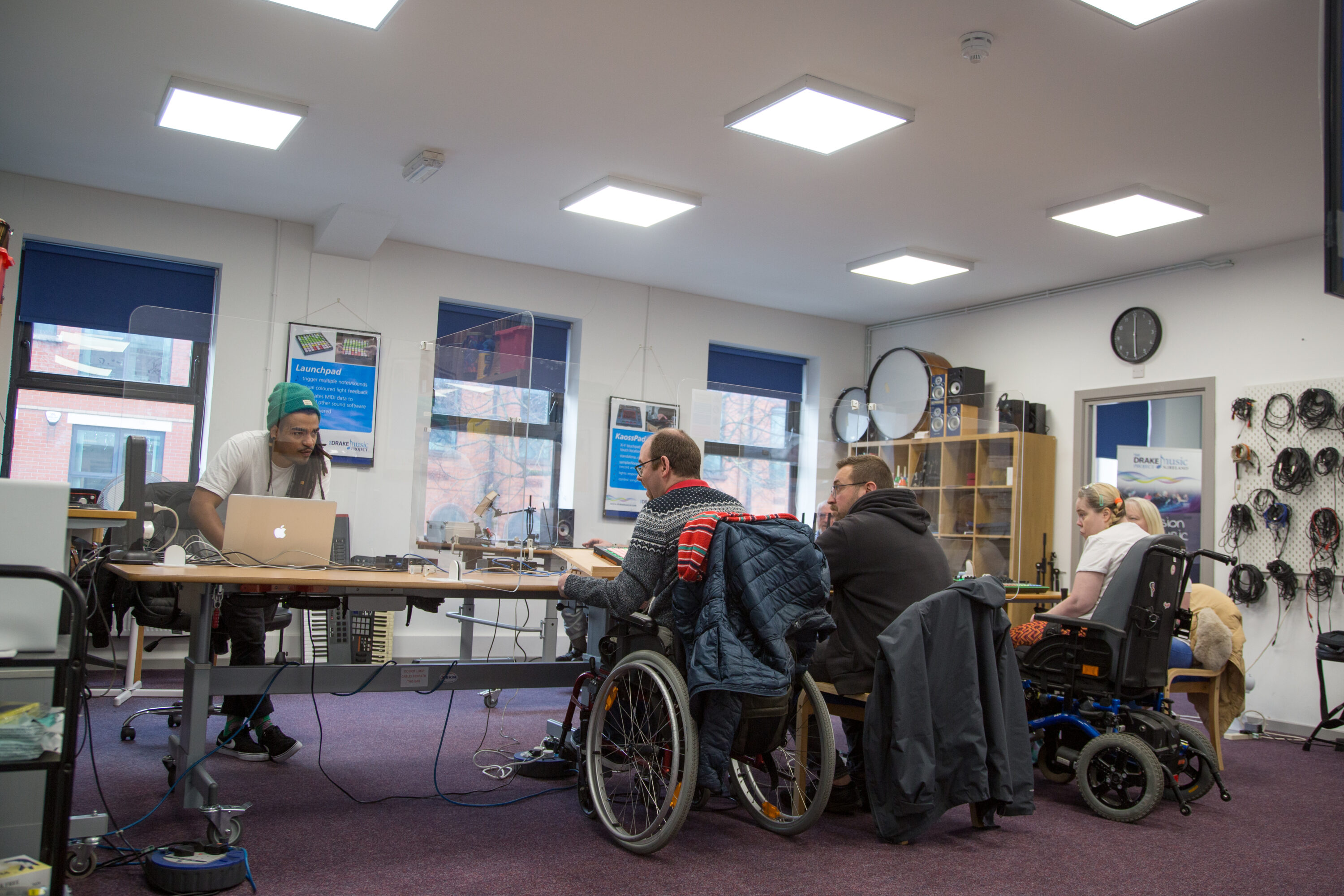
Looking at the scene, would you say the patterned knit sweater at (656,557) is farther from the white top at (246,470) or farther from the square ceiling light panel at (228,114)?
the square ceiling light panel at (228,114)

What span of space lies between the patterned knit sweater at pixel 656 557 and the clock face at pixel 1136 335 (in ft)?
15.4

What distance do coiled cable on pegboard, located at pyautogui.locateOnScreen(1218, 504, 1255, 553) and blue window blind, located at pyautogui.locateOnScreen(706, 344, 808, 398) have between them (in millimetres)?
3230

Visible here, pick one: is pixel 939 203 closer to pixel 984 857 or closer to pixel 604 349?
pixel 604 349

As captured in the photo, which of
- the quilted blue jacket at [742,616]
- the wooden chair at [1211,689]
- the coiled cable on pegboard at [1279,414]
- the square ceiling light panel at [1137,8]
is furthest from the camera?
the coiled cable on pegboard at [1279,414]

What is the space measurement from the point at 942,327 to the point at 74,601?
23.6ft

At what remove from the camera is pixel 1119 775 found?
3418 mm

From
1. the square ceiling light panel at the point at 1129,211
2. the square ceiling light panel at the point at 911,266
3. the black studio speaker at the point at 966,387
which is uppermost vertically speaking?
the square ceiling light panel at the point at 1129,211

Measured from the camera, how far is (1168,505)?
663 centimetres

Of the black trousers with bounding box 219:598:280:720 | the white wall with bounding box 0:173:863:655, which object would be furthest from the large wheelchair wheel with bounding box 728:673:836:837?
the white wall with bounding box 0:173:863:655

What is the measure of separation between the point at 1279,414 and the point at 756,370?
154 inches

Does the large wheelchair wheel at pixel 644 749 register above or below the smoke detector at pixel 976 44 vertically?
below

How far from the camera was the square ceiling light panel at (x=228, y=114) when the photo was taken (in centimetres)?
433

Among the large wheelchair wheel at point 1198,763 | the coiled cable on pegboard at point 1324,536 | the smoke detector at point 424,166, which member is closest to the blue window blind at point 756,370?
the smoke detector at point 424,166

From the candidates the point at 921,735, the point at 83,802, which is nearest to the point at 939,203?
the point at 921,735
